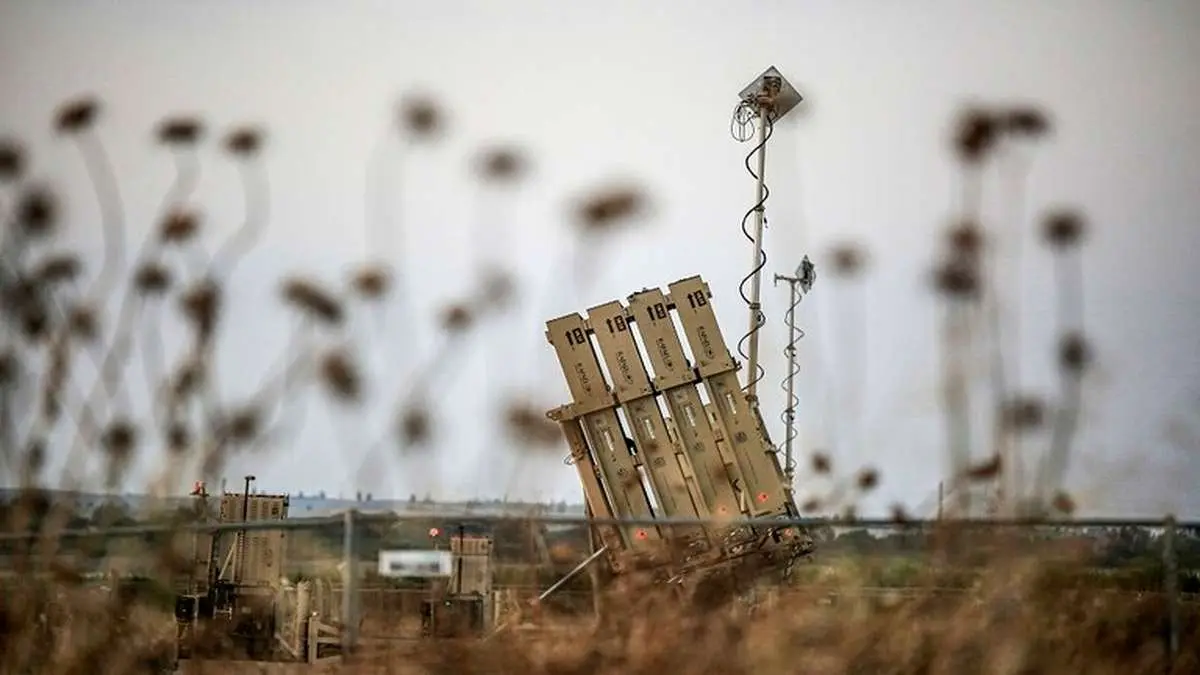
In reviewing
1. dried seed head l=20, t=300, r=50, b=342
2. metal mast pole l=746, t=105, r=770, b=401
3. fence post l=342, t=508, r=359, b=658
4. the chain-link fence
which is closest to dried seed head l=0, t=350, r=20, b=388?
dried seed head l=20, t=300, r=50, b=342

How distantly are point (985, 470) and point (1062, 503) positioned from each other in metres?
0.51

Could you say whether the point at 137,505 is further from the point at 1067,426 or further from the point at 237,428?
the point at 1067,426

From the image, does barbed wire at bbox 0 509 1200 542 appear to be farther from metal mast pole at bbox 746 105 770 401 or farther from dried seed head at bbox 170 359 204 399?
metal mast pole at bbox 746 105 770 401

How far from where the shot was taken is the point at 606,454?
27.0ft

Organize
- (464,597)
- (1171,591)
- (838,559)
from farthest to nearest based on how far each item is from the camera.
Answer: (464,597)
(838,559)
(1171,591)

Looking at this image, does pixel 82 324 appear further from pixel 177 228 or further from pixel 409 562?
pixel 409 562

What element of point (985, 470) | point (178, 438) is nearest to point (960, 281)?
point (985, 470)

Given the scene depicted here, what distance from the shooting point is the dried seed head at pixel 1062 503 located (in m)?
6.12

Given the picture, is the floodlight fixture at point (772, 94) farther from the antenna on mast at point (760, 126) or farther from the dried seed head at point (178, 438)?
the dried seed head at point (178, 438)

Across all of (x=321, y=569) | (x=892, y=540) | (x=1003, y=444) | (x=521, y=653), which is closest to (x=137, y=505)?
(x=321, y=569)

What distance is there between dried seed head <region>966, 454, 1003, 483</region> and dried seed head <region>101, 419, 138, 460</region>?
404 centimetres

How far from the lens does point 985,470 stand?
596 centimetres

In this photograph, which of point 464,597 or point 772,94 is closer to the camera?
point 464,597

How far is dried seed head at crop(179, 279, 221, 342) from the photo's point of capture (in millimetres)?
6160
